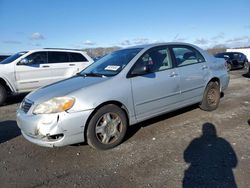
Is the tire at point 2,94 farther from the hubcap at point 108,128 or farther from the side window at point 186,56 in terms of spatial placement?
the side window at point 186,56

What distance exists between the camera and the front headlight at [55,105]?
4.10 m

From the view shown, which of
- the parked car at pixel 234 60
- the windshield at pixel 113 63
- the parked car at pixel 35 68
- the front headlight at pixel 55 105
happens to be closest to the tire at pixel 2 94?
the parked car at pixel 35 68

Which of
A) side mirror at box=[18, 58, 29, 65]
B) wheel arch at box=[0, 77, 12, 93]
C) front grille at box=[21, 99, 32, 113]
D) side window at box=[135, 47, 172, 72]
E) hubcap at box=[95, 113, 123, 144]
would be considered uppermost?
side mirror at box=[18, 58, 29, 65]

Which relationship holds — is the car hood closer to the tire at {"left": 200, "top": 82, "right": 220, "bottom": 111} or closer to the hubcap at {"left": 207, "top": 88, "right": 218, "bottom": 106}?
the tire at {"left": 200, "top": 82, "right": 220, "bottom": 111}

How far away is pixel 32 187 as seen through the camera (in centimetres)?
341

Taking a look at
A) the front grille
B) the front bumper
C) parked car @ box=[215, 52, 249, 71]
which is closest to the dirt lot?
the front bumper

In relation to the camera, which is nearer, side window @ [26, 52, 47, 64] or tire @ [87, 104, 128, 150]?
tire @ [87, 104, 128, 150]

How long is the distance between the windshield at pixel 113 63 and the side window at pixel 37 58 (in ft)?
15.2

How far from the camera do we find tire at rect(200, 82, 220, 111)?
6.40 m

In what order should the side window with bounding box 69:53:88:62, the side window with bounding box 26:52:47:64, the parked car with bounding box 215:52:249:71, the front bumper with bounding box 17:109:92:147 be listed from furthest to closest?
the parked car with bounding box 215:52:249:71
the side window with bounding box 69:53:88:62
the side window with bounding box 26:52:47:64
the front bumper with bounding box 17:109:92:147

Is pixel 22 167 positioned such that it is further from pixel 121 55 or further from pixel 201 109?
pixel 201 109

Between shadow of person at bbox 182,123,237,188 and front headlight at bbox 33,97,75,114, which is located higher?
front headlight at bbox 33,97,75,114

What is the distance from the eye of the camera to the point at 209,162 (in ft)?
12.7

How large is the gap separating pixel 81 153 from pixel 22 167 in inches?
35.5
